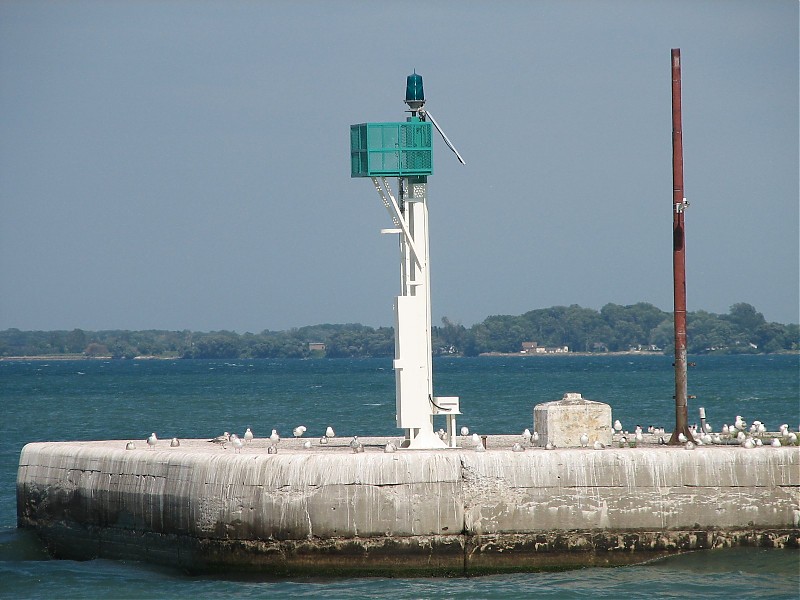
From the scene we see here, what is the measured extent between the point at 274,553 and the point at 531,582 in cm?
367

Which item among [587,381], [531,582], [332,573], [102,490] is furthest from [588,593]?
[587,381]

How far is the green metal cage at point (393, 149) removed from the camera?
2259 centimetres

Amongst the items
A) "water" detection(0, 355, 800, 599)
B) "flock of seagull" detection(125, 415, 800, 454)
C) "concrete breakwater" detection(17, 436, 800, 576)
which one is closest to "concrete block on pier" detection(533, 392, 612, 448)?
"flock of seagull" detection(125, 415, 800, 454)

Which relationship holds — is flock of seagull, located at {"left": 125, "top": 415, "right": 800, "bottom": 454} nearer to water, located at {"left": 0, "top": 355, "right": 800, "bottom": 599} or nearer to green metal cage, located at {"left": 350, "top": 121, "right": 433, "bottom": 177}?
water, located at {"left": 0, "top": 355, "right": 800, "bottom": 599}

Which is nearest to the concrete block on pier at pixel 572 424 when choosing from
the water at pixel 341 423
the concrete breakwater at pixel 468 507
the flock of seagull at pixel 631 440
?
the flock of seagull at pixel 631 440

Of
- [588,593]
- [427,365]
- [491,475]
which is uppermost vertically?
[427,365]

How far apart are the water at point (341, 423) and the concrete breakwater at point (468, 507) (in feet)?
1.05

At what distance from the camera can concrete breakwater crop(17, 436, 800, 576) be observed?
19734 millimetres

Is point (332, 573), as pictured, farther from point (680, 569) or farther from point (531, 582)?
point (680, 569)

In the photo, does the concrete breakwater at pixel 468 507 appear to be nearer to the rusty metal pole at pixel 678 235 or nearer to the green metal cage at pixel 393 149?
the rusty metal pole at pixel 678 235

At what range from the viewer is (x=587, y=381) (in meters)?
102

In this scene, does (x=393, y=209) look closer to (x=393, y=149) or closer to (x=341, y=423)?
(x=393, y=149)

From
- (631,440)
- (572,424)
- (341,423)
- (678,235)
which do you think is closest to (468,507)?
(572,424)

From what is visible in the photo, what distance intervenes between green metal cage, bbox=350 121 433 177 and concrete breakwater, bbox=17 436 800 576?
4798mm
